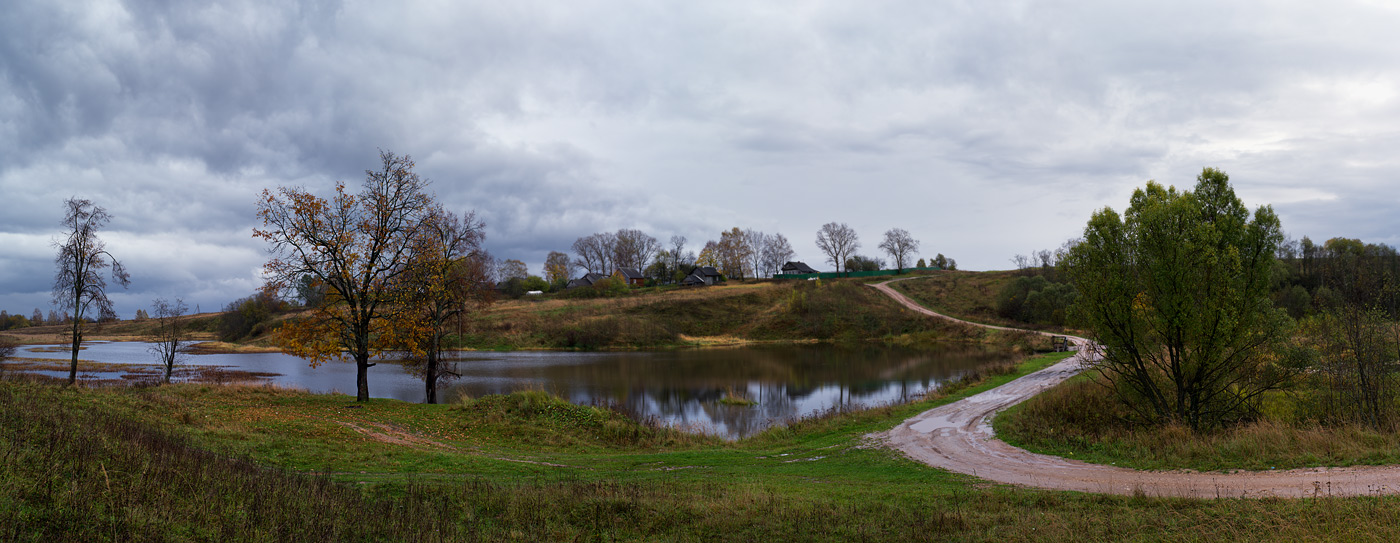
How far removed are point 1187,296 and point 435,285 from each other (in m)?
23.6

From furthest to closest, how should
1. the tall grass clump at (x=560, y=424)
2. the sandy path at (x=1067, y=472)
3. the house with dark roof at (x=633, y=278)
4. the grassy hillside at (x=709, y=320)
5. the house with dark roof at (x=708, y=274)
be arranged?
1. the house with dark roof at (x=633, y=278)
2. the house with dark roof at (x=708, y=274)
3. the grassy hillside at (x=709, y=320)
4. the tall grass clump at (x=560, y=424)
5. the sandy path at (x=1067, y=472)

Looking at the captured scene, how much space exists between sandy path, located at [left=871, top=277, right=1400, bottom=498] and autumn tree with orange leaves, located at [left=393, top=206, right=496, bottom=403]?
56.1 ft

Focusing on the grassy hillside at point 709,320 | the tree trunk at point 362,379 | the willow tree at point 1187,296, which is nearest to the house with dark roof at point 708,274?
the grassy hillside at point 709,320

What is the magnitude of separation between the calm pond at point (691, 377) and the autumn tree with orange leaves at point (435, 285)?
2.54 meters

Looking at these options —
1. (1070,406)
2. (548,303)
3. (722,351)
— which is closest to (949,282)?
(722,351)

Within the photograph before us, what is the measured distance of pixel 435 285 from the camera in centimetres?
2369

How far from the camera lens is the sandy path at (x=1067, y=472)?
9.18 meters

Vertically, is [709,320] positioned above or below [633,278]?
below

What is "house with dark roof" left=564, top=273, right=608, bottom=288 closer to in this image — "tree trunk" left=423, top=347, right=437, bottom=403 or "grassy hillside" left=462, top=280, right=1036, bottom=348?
"grassy hillside" left=462, top=280, right=1036, bottom=348

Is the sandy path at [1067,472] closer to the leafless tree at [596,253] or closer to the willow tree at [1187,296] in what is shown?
the willow tree at [1187,296]

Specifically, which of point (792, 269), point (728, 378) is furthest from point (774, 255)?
point (728, 378)

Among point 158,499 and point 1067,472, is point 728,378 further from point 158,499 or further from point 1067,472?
point 158,499

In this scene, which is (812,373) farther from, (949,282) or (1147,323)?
(949,282)

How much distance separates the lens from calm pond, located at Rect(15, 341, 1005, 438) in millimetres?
30281
